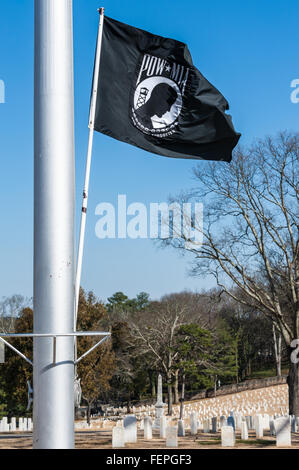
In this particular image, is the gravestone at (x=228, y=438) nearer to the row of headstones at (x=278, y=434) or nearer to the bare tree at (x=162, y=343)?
the row of headstones at (x=278, y=434)

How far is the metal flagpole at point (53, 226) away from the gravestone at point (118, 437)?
793 centimetres

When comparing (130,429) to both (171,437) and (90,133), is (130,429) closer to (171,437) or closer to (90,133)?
(171,437)

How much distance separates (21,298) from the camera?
5556 cm

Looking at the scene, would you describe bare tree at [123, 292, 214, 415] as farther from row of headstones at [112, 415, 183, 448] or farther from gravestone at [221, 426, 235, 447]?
gravestone at [221, 426, 235, 447]

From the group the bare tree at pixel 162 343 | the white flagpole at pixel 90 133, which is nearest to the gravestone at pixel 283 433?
the white flagpole at pixel 90 133

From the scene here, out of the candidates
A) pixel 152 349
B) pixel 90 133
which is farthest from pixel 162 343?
pixel 90 133

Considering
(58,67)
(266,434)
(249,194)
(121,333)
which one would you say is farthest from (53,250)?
(121,333)

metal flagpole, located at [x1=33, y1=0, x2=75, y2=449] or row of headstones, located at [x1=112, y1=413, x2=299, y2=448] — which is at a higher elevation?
metal flagpole, located at [x1=33, y1=0, x2=75, y2=449]

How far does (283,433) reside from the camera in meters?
12.1

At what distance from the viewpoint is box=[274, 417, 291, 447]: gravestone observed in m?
12.1

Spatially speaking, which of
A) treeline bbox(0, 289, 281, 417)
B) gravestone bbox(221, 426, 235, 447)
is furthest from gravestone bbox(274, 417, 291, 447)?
treeline bbox(0, 289, 281, 417)

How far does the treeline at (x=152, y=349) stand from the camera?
2777 cm

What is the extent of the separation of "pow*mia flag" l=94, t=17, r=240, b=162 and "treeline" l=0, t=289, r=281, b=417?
54.3 ft

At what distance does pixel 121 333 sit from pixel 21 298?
18.9m
